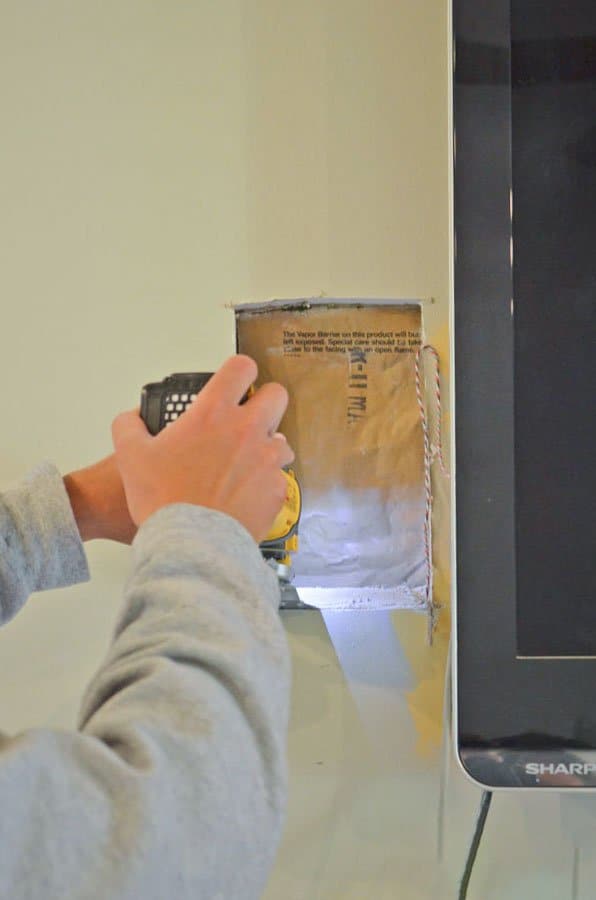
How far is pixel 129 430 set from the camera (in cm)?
53

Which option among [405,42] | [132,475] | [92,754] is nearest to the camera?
[92,754]

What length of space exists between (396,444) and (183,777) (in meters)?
0.42

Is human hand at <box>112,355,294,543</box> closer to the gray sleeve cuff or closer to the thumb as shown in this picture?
the thumb

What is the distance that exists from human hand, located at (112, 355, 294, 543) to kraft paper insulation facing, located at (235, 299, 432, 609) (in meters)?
0.21

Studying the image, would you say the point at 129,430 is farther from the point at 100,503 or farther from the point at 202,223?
the point at 202,223

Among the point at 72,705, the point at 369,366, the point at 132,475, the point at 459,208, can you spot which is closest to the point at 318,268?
the point at 369,366

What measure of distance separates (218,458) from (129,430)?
0.27ft

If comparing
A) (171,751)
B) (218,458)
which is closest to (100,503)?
(218,458)

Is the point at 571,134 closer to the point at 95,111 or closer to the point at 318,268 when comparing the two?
the point at 318,268

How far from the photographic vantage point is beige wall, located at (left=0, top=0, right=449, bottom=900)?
2.40 feet

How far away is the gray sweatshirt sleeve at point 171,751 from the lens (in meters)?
0.34

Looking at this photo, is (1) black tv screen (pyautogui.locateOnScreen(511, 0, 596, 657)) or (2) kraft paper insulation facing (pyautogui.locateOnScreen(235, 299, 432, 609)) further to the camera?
(2) kraft paper insulation facing (pyautogui.locateOnScreen(235, 299, 432, 609))

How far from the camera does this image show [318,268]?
2.43 feet

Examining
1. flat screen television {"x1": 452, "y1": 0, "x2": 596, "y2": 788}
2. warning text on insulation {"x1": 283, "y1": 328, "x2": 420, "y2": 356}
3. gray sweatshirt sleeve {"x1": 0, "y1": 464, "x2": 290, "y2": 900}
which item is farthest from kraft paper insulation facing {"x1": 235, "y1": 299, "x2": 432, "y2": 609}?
gray sweatshirt sleeve {"x1": 0, "y1": 464, "x2": 290, "y2": 900}
